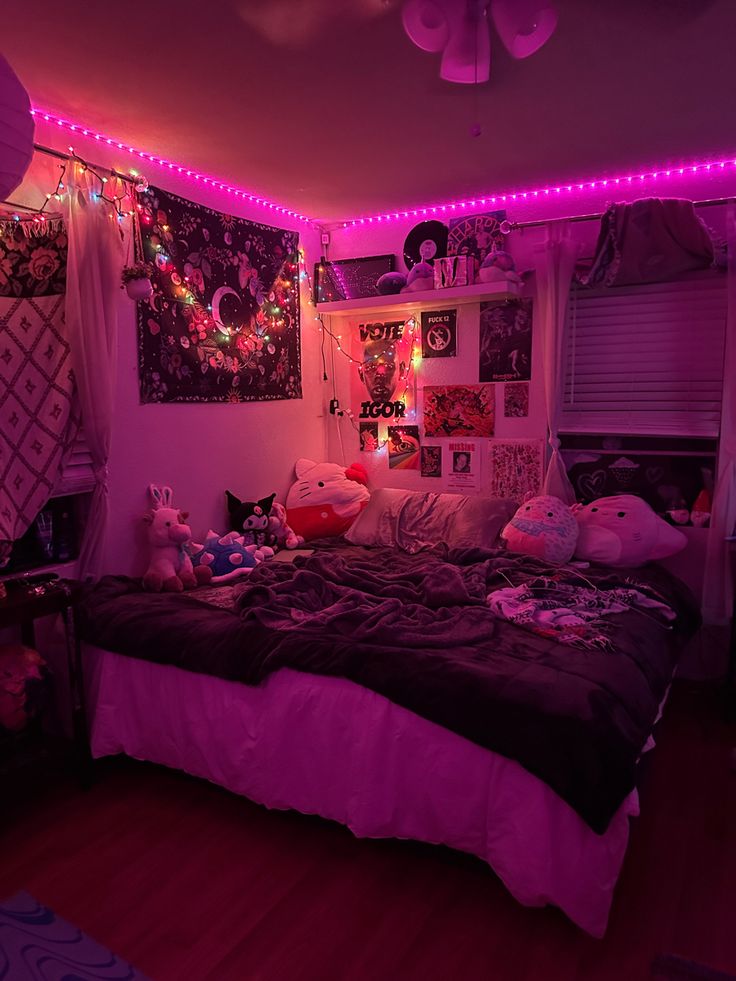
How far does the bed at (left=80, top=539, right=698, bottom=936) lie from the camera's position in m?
1.86

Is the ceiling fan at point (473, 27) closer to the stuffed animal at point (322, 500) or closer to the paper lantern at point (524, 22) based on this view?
the paper lantern at point (524, 22)

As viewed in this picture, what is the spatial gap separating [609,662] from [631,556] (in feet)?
3.94

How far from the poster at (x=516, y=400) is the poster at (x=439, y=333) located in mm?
407

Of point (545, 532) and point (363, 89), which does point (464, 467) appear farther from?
point (363, 89)

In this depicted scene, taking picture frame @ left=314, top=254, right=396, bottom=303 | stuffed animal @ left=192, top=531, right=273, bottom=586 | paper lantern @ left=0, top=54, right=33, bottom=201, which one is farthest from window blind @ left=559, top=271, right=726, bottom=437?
paper lantern @ left=0, top=54, right=33, bottom=201

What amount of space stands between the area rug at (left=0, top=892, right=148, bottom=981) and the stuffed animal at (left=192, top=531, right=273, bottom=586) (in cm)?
165

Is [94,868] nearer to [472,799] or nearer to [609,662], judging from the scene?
[472,799]

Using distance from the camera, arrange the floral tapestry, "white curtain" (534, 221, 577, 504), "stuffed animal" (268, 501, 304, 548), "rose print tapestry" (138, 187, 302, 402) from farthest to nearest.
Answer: "stuffed animal" (268, 501, 304, 548) → "white curtain" (534, 221, 577, 504) → "rose print tapestry" (138, 187, 302, 402) → the floral tapestry

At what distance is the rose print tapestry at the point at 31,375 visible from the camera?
8.36 feet

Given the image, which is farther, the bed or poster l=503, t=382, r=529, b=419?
poster l=503, t=382, r=529, b=419

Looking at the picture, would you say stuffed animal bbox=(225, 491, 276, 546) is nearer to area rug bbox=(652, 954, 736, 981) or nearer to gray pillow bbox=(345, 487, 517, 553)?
gray pillow bbox=(345, 487, 517, 553)

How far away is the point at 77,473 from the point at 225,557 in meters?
0.79

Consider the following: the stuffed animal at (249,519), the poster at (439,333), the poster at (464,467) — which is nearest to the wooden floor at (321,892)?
the stuffed animal at (249,519)

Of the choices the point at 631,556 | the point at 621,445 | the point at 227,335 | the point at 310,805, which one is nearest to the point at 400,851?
the point at 310,805
